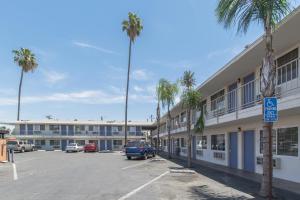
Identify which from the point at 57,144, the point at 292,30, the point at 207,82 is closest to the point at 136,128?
the point at 57,144

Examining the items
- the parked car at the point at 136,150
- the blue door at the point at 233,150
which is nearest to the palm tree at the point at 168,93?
the parked car at the point at 136,150

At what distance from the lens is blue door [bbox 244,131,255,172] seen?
21.8 meters

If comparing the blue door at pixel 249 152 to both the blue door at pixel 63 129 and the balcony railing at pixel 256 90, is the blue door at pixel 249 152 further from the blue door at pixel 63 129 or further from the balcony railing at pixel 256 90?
the blue door at pixel 63 129

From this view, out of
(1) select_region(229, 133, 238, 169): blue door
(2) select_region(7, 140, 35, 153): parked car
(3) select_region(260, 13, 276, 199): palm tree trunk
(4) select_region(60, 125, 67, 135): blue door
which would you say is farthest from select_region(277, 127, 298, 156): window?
(4) select_region(60, 125, 67, 135): blue door

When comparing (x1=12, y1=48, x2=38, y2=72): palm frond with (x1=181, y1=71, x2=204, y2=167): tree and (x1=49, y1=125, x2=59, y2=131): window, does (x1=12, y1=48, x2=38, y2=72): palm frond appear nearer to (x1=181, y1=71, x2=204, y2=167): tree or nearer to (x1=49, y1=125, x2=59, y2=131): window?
(x1=49, y1=125, x2=59, y2=131): window

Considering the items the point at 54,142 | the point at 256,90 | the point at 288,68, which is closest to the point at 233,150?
the point at 256,90

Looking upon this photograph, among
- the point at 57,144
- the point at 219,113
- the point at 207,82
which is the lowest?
the point at 57,144

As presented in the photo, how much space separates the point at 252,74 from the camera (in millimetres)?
21266

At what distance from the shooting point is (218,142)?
2919cm

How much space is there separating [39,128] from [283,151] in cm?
5975

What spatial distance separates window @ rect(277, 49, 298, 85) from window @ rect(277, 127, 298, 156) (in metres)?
2.16

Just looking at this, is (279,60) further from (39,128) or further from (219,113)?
(39,128)

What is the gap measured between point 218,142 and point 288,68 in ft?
43.3

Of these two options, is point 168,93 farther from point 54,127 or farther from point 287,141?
point 54,127
